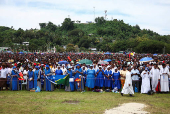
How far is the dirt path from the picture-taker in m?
8.71

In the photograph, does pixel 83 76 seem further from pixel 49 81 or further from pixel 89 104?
pixel 89 104

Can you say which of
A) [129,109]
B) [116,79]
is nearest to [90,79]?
[116,79]

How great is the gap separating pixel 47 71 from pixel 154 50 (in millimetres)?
69427

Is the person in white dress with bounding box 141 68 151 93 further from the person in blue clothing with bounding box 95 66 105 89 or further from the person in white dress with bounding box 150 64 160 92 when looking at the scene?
the person in blue clothing with bounding box 95 66 105 89

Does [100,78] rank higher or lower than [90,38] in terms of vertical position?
lower

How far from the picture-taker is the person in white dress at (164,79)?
12.9 m

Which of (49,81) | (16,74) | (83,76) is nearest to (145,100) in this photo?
(83,76)

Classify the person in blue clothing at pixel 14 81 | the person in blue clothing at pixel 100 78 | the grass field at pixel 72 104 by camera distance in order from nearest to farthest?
1. the grass field at pixel 72 104
2. the person in blue clothing at pixel 14 81
3. the person in blue clothing at pixel 100 78

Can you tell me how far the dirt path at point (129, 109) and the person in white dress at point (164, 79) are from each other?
3.75 m

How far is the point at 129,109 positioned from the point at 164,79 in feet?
16.7

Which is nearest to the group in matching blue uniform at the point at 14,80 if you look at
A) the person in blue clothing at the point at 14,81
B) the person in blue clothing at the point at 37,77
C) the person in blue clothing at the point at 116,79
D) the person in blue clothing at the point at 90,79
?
the person in blue clothing at the point at 14,81

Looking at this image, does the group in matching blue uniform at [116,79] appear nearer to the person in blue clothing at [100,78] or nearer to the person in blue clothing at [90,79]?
the person in blue clothing at [100,78]

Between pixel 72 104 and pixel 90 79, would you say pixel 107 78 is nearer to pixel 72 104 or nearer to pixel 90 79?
pixel 90 79

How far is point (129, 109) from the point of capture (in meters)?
9.13
